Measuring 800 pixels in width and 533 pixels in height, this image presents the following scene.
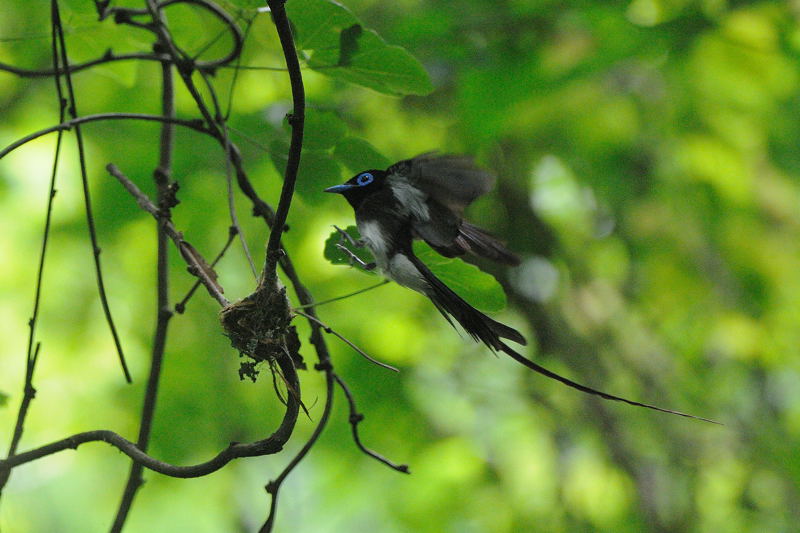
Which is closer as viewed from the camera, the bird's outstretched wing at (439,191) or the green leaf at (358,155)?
the bird's outstretched wing at (439,191)

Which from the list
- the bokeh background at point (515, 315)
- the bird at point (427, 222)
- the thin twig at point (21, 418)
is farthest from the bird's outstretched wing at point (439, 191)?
the bokeh background at point (515, 315)

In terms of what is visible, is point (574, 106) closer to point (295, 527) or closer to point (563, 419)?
point (563, 419)

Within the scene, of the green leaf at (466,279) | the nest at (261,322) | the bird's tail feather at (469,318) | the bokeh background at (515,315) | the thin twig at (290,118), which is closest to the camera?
the thin twig at (290,118)

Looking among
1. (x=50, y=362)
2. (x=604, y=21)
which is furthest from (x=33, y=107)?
(x=604, y=21)

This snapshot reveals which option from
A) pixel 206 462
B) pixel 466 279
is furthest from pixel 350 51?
pixel 206 462

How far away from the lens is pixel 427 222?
3.20 feet

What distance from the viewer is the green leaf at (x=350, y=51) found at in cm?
90

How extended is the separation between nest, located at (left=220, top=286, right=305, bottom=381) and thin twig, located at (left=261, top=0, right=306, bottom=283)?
0.05 meters

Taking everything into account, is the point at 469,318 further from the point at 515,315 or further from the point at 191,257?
the point at 515,315

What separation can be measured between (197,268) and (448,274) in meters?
0.32

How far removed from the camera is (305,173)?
1074 mm

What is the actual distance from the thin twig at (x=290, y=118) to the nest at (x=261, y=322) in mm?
52

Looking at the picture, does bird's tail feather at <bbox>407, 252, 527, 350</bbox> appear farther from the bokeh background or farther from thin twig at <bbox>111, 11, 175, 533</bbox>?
the bokeh background

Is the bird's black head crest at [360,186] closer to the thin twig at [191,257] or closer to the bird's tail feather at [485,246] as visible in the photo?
the bird's tail feather at [485,246]
